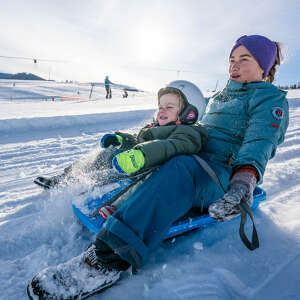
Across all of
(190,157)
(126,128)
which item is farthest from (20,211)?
(126,128)

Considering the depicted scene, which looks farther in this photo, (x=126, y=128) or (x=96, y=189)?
(x=126, y=128)

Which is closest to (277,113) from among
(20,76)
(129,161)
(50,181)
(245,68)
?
(245,68)

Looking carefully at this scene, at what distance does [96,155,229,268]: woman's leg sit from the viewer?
105 cm

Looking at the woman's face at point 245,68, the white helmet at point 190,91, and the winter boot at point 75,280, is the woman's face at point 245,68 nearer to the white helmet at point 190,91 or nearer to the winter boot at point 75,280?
the white helmet at point 190,91

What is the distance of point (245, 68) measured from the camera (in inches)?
68.0

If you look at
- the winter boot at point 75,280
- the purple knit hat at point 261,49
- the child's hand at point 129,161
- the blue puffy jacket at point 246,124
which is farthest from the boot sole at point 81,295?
the purple knit hat at point 261,49

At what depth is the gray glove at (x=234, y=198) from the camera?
100 cm

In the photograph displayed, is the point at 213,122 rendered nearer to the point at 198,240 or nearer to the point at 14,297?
the point at 198,240

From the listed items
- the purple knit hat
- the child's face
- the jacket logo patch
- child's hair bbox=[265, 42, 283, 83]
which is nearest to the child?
the child's face

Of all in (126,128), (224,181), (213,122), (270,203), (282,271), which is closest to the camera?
(282,271)

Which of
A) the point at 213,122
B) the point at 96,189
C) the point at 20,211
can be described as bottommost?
the point at 20,211

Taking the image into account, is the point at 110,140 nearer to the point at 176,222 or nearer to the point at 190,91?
the point at 190,91

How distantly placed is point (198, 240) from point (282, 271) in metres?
Answer: 0.46

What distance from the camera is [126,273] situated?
1.21 metres
